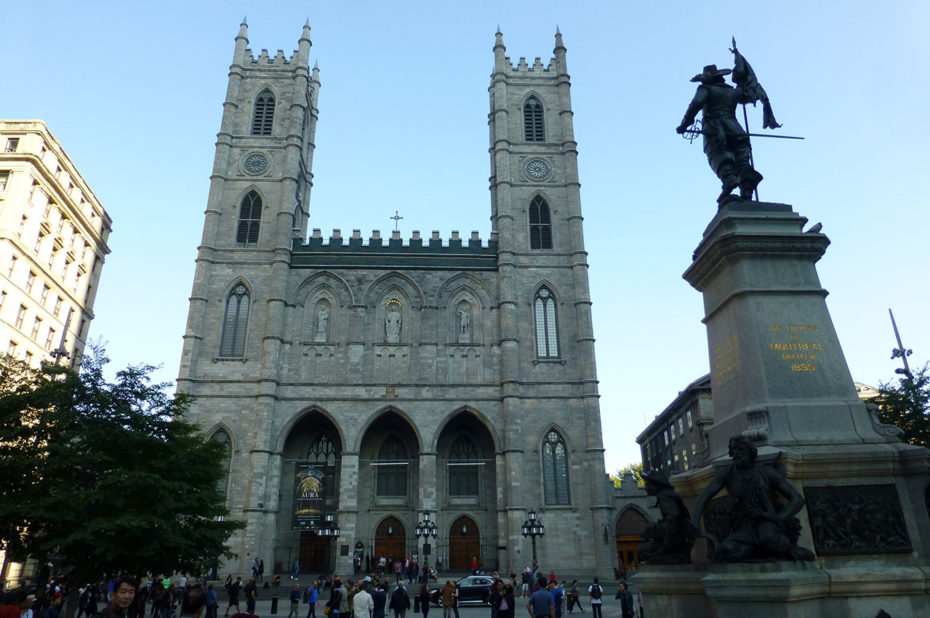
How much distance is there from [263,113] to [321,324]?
1554 centimetres

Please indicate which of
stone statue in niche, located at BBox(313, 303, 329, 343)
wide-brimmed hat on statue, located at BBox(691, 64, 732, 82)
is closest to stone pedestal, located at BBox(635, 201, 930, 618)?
wide-brimmed hat on statue, located at BBox(691, 64, 732, 82)

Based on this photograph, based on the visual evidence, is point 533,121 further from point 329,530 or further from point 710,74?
point 710,74

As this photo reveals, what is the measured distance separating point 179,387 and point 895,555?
3359 centimetres

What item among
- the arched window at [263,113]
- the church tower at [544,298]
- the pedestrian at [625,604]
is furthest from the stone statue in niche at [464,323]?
the pedestrian at [625,604]

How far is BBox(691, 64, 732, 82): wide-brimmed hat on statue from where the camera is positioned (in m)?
8.66

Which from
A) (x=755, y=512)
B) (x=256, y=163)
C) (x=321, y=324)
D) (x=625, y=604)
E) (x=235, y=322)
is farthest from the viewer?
(x=256, y=163)

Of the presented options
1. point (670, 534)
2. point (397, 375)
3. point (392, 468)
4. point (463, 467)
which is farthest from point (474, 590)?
point (670, 534)

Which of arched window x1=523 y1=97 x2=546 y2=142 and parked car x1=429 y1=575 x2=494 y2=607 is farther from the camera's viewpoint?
arched window x1=523 y1=97 x2=546 y2=142

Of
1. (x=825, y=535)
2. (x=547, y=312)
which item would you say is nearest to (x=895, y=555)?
(x=825, y=535)

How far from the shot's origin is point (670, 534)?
274 inches

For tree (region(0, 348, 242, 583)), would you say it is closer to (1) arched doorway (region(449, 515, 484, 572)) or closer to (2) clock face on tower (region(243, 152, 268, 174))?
(1) arched doorway (region(449, 515, 484, 572))

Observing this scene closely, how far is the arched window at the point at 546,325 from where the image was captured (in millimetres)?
36438

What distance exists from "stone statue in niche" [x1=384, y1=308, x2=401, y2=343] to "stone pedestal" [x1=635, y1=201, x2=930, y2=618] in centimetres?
2916

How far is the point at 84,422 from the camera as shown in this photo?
55.8ft
